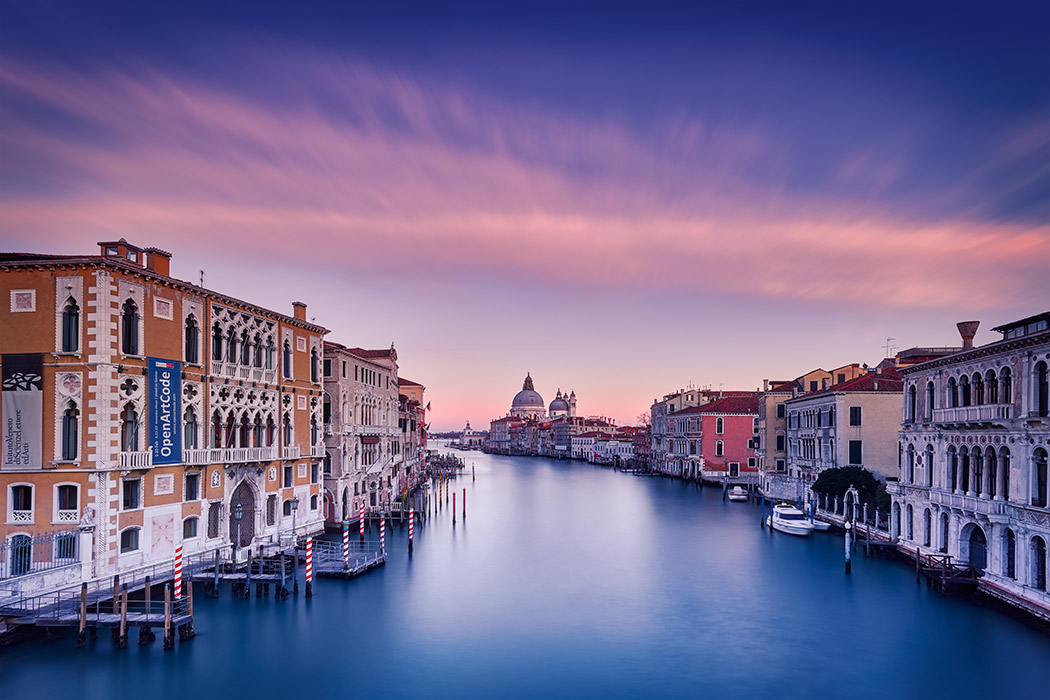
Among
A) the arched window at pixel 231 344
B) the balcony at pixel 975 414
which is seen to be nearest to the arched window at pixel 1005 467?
the balcony at pixel 975 414

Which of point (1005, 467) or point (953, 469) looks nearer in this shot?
point (1005, 467)

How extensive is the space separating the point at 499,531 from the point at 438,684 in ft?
70.8

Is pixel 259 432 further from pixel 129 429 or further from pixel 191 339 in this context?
pixel 129 429

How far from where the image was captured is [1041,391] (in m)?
17.5

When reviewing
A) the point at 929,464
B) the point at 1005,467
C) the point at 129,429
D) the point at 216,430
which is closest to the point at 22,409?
the point at 129,429

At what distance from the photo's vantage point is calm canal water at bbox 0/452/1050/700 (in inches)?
572

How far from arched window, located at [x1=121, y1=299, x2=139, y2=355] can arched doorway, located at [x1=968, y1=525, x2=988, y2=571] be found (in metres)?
22.9

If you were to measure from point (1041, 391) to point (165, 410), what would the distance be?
21906 mm

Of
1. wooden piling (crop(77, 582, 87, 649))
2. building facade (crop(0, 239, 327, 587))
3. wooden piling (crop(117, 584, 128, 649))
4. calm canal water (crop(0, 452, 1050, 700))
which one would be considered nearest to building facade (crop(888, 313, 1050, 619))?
calm canal water (crop(0, 452, 1050, 700))

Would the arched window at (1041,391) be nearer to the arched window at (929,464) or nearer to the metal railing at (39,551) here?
the arched window at (929,464)

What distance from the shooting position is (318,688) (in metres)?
14.4

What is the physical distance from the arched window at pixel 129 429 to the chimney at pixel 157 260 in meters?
4.03

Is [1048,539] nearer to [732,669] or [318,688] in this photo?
[732,669]

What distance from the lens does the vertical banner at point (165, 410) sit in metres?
19.7
